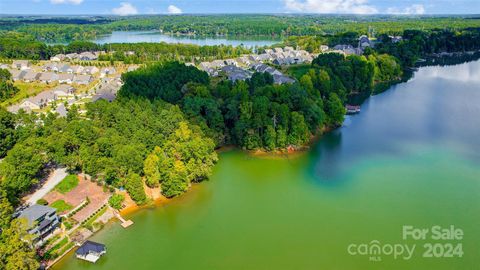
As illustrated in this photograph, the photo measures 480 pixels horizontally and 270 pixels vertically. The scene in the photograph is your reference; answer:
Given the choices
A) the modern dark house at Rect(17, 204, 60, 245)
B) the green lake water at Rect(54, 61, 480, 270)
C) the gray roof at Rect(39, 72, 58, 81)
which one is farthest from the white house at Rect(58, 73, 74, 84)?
the modern dark house at Rect(17, 204, 60, 245)

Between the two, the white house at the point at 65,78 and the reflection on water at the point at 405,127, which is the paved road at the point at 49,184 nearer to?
the reflection on water at the point at 405,127

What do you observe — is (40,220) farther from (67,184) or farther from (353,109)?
(353,109)

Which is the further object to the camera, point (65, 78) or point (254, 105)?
point (65, 78)

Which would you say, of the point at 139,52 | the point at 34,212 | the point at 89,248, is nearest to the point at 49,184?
the point at 34,212

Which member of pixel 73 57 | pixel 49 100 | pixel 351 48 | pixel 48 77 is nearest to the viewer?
pixel 49 100

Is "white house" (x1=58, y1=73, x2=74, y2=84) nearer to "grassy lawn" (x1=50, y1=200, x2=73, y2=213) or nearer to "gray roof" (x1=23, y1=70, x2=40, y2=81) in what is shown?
"gray roof" (x1=23, y1=70, x2=40, y2=81)

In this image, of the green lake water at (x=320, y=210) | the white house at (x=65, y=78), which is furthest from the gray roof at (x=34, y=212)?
the white house at (x=65, y=78)
